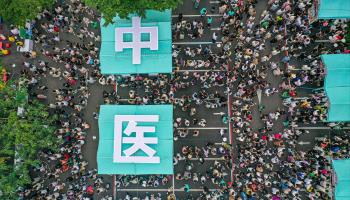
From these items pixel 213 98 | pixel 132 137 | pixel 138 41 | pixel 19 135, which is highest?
pixel 138 41

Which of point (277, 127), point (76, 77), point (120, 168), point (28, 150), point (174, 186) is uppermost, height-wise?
point (76, 77)

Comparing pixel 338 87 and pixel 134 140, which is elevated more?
pixel 338 87

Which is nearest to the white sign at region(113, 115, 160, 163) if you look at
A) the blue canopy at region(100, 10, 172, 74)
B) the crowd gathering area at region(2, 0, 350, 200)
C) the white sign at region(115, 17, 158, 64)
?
the crowd gathering area at region(2, 0, 350, 200)

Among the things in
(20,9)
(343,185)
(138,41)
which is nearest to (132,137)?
(138,41)

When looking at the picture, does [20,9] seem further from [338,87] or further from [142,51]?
[338,87]

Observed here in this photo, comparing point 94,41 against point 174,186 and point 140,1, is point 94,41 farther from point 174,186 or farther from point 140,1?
point 174,186

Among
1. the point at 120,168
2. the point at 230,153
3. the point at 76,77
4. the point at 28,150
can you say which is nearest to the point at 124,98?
the point at 76,77

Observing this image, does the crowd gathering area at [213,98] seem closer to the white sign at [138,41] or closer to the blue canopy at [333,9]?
the blue canopy at [333,9]
